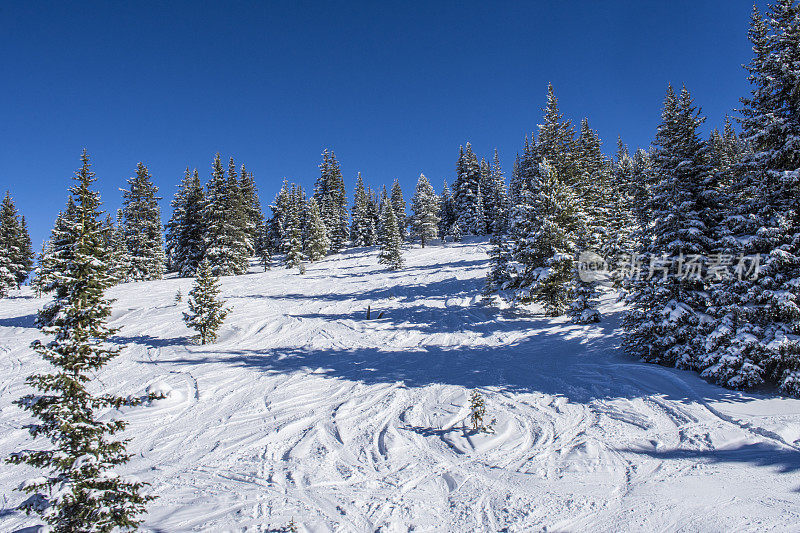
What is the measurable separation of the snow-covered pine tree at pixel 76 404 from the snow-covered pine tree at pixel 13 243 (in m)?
51.0

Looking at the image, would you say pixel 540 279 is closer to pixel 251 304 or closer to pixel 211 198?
pixel 251 304

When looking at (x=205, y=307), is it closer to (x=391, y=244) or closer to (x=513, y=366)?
(x=513, y=366)

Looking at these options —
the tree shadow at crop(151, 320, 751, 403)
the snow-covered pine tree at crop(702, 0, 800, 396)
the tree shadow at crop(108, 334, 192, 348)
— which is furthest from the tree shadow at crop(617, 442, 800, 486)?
the tree shadow at crop(108, 334, 192, 348)

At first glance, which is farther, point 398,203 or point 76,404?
point 398,203

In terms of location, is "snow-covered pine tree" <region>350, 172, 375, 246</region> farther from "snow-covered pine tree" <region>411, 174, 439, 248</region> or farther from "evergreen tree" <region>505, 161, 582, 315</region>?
"evergreen tree" <region>505, 161, 582, 315</region>

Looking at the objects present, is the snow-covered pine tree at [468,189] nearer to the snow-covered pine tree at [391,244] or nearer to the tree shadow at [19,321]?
the snow-covered pine tree at [391,244]

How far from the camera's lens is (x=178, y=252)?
46625 millimetres

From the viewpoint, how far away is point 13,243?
146 ft

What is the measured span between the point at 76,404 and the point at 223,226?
3989cm

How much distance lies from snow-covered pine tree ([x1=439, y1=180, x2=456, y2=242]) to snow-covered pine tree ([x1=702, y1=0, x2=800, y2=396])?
55531 mm

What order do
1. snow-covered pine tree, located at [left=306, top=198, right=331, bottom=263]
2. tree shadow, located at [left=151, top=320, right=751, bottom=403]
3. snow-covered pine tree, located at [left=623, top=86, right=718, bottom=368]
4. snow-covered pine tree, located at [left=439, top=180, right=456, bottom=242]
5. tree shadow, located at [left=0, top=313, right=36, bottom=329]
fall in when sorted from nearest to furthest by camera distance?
tree shadow, located at [left=151, top=320, right=751, bottom=403] < snow-covered pine tree, located at [left=623, top=86, right=718, bottom=368] < tree shadow, located at [left=0, top=313, right=36, bottom=329] < snow-covered pine tree, located at [left=306, top=198, right=331, bottom=263] < snow-covered pine tree, located at [left=439, top=180, right=456, bottom=242]

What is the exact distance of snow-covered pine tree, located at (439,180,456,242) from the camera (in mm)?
69250

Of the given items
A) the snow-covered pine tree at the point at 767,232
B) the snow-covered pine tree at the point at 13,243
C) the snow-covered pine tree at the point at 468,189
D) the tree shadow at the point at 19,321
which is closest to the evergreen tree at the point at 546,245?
the snow-covered pine tree at the point at 767,232

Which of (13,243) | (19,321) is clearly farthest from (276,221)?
(19,321)
